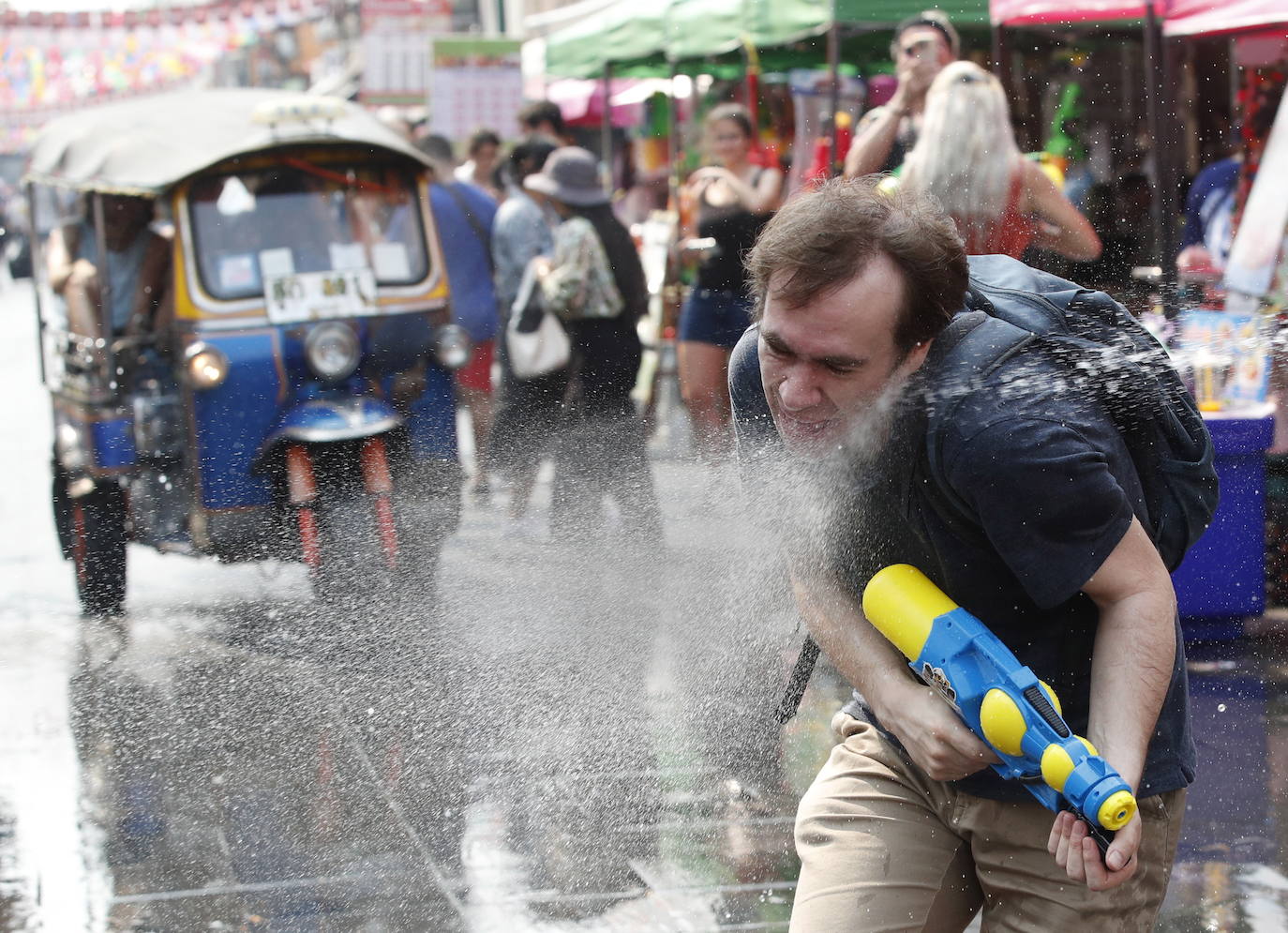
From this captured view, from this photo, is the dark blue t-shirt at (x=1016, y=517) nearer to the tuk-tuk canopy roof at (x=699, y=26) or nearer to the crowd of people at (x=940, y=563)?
the crowd of people at (x=940, y=563)

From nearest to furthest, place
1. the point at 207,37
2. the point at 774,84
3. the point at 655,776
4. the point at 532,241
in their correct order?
1. the point at 655,776
2. the point at 532,241
3. the point at 774,84
4. the point at 207,37

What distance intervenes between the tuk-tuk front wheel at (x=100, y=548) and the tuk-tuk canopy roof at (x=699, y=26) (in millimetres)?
4390

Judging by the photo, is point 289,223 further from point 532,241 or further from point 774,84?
point 774,84

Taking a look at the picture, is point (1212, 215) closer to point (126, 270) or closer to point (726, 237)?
point (726, 237)

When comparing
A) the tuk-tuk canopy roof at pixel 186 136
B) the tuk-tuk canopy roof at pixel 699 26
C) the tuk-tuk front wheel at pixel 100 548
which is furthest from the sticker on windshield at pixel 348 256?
the tuk-tuk canopy roof at pixel 699 26

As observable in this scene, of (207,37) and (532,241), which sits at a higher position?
(207,37)

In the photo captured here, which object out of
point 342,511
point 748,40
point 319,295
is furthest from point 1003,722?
point 748,40

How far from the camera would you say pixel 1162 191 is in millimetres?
7188

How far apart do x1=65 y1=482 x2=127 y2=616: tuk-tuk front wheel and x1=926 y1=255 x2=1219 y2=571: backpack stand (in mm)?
4966

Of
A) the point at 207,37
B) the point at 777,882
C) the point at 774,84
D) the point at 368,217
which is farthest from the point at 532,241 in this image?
the point at 207,37

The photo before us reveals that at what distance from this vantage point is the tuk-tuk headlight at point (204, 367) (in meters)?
6.02

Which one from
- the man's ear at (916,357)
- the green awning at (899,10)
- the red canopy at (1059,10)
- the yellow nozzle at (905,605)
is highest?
the green awning at (899,10)

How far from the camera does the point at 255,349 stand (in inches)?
245

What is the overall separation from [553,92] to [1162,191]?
11256mm
